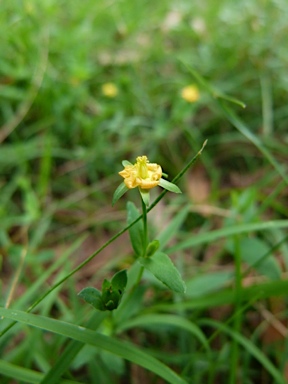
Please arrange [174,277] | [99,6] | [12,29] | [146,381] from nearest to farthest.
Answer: [174,277] → [146,381] → [12,29] → [99,6]

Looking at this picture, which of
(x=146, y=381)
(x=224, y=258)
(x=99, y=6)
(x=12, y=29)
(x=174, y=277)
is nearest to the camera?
(x=174, y=277)

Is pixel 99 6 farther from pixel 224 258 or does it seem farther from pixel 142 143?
pixel 224 258

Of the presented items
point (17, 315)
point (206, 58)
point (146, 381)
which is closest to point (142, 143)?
point (206, 58)

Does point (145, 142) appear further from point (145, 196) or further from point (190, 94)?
point (145, 196)

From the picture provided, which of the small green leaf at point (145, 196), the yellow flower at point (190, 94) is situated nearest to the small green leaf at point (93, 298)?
the small green leaf at point (145, 196)

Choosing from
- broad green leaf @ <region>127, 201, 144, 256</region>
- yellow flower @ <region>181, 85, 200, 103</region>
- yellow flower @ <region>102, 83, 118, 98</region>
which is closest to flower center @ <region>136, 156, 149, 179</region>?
broad green leaf @ <region>127, 201, 144, 256</region>

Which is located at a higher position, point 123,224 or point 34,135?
point 34,135
